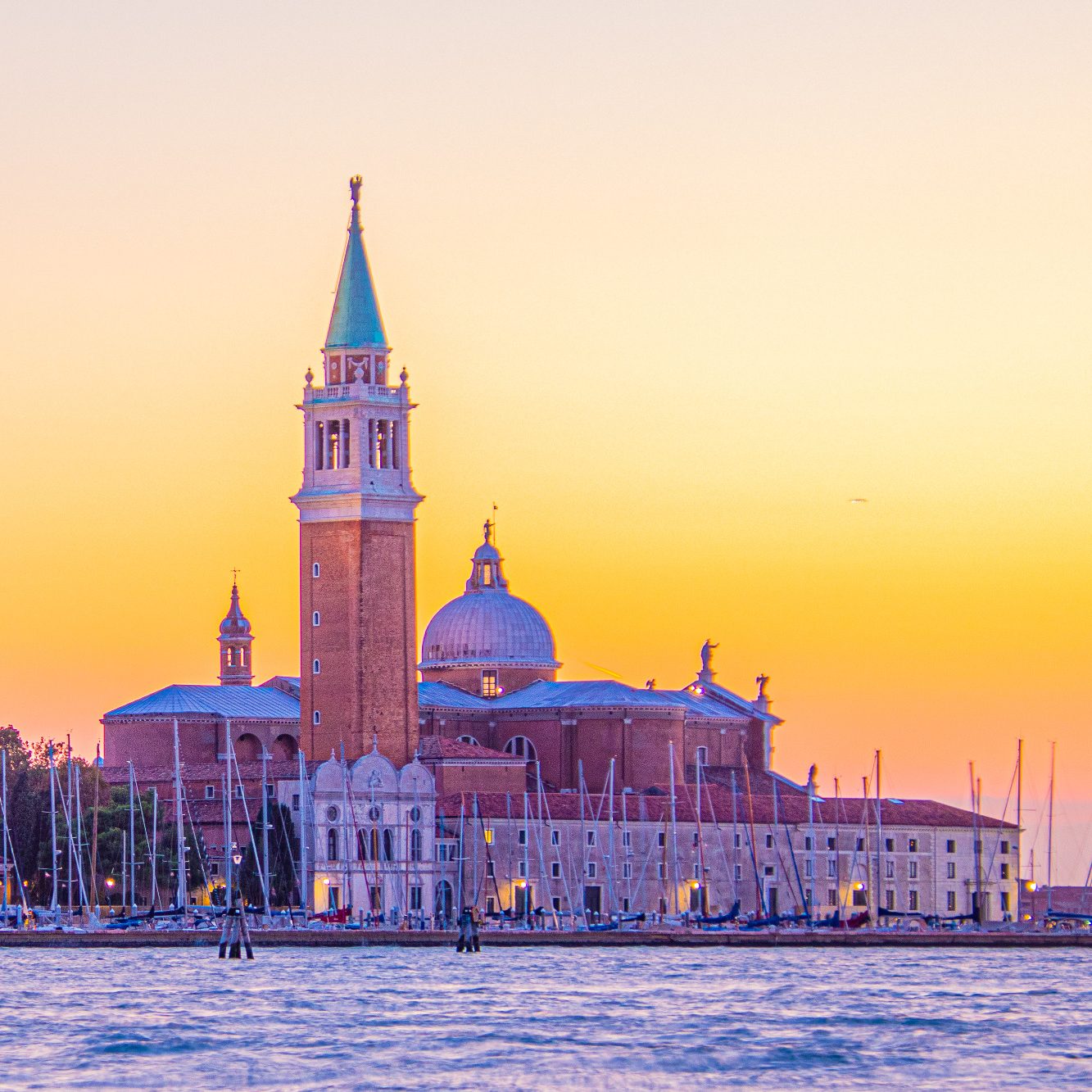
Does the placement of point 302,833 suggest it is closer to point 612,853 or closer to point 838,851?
point 612,853

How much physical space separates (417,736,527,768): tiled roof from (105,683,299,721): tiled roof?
5.79 m

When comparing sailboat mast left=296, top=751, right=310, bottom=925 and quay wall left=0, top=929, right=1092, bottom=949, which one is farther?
sailboat mast left=296, top=751, right=310, bottom=925

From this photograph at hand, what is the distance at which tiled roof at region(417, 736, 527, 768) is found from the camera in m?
101

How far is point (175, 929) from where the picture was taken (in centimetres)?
8269

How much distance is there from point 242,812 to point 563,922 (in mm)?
12024

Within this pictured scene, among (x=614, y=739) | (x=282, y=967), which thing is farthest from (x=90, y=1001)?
(x=614, y=739)

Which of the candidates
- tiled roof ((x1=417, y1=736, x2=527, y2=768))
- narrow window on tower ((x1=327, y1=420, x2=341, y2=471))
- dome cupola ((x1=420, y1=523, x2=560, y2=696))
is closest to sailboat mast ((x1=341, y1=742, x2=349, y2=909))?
tiled roof ((x1=417, y1=736, x2=527, y2=768))

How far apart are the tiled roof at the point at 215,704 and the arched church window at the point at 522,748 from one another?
7.56 meters

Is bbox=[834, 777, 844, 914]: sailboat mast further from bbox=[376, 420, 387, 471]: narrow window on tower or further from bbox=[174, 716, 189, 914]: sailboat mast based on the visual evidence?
bbox=[174, 716, 189, 914]: sailboat mast

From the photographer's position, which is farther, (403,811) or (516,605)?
(516,605)

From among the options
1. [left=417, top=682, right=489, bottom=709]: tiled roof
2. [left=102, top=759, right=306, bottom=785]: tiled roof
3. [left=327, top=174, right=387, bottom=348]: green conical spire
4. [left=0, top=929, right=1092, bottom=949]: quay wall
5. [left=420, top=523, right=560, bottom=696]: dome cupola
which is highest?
[left=327, top=174, right=387, bottom=348]: green conical spire

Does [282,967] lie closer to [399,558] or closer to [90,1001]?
[90,1001]

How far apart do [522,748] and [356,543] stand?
14.0 m

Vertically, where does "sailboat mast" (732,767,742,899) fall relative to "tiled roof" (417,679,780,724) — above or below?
below
